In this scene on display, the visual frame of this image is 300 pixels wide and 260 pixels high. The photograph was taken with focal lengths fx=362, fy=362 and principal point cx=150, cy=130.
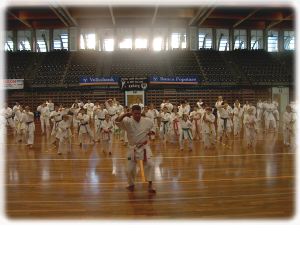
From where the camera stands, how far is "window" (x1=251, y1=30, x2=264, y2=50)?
30188mm

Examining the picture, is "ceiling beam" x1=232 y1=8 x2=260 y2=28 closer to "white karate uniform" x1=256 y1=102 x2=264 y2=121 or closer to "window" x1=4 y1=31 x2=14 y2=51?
"white karate uniform" x1=256 y1=102 x2=264 y2=121

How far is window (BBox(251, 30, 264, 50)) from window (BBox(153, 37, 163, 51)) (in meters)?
7.82

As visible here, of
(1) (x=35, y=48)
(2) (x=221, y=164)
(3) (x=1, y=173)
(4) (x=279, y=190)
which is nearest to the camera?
(4) (x=279, y=190)

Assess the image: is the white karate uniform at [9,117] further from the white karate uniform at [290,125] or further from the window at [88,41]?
the window at [88,41]

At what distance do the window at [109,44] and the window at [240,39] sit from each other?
10185 millimetres

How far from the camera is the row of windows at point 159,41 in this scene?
28.3 meters

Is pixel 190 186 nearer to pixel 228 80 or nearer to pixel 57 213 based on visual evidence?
pixel 57 213

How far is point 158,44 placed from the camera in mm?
28469

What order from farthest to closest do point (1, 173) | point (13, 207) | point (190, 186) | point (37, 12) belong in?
A: point (37, 12), point (1, 173), point (190, 186), point (13, 207)

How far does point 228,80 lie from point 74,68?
10179 mm

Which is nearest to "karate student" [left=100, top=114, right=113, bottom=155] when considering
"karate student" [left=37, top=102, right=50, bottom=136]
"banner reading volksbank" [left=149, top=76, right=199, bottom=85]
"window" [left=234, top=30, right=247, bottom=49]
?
"karate student" [left=37, top=102, right=50, bottom=136]

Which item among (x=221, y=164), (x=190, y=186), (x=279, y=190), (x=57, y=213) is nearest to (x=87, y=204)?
(x=57, y=213)

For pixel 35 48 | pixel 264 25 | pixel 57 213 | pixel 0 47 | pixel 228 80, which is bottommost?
pixel 57 213

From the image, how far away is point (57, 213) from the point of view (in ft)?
16.2
